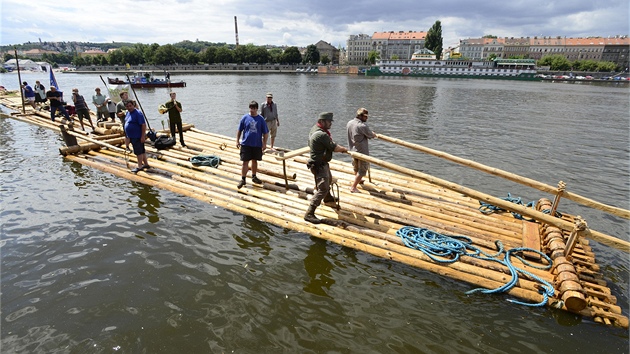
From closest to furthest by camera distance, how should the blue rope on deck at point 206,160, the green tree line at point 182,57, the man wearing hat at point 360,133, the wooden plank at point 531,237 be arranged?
the wooden plank at point 531,237 < the man wearing hat at point 360,133 < the blue rope on deck at point 206,160 < the green tree line at point 182,57

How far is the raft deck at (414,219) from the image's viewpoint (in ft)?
18.5

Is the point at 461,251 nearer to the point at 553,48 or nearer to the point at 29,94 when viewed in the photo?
the point at 29,94

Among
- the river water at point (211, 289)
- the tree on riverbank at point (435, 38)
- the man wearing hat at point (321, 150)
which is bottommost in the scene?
the river water at point (211, 289)

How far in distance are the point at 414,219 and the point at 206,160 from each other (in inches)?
303

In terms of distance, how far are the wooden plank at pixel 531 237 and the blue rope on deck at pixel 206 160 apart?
376 inches

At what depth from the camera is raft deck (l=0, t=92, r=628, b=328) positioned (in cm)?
564

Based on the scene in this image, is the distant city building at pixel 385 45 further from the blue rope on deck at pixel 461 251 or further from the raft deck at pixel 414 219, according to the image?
the blue rope on deck at pixel 461 251

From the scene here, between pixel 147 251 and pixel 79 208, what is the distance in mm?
3554

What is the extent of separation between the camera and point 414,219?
25.4 feet

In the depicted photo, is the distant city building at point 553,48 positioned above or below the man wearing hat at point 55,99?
above

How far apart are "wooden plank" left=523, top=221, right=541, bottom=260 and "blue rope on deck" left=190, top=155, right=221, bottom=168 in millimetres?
9540

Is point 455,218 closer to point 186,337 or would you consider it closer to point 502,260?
point 502,260

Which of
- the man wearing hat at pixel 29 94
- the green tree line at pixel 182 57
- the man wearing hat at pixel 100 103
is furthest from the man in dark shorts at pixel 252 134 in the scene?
the green tree line at pixel 182 57

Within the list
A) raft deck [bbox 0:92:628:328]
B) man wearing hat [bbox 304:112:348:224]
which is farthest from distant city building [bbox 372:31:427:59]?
man wearing hat [bbox 304:112:348:224]
